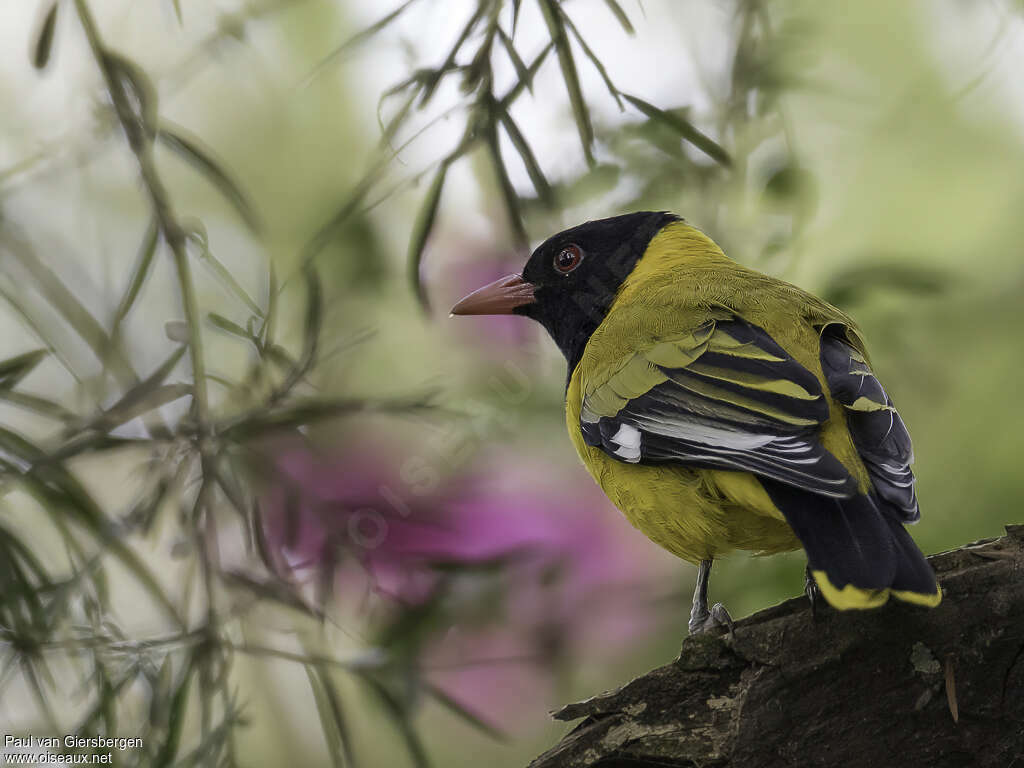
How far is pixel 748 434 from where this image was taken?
1295 millimetres

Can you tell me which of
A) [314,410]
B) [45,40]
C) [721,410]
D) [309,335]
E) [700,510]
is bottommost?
[700,510]

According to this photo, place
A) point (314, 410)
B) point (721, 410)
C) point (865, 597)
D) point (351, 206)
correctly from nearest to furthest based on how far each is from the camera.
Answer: point (865, 597), point (721, 410), point (351, 206), point (314, 410)

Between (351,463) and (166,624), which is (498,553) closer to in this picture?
(351,463)

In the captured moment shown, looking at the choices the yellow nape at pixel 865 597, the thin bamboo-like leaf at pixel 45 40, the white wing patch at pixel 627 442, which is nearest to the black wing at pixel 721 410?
the white wing patch at pixel 627 442

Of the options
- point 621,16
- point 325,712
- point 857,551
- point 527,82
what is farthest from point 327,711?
point 621,16

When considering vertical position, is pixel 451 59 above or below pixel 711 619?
above

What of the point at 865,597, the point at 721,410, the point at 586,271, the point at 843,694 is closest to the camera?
the point at 865,597

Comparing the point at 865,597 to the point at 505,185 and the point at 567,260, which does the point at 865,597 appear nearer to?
the point at 505,185

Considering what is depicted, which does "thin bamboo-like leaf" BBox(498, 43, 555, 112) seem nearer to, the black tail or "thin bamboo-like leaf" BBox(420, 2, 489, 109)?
"thin bamboo-like leaf" BBox(420, 2, 489, 109)

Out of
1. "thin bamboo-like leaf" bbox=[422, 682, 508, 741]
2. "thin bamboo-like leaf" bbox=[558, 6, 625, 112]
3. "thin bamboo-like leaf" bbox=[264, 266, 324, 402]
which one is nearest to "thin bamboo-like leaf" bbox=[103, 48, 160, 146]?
"thin bamboo-like leaf" bbox=[264, 266, 324, 402]

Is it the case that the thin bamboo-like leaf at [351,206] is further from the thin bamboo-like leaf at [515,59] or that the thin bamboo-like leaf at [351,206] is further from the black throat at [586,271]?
the black throat at [586,271]

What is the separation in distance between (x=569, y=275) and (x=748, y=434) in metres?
0.83

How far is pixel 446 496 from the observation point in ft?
6.26

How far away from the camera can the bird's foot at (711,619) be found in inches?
52.2
